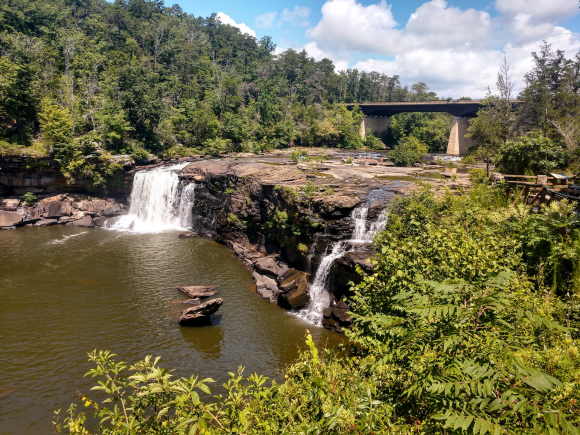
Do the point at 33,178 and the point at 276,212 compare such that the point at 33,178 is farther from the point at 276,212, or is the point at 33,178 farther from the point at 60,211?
the point at 276,212

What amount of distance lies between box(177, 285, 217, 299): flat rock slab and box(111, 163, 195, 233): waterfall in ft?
50.5

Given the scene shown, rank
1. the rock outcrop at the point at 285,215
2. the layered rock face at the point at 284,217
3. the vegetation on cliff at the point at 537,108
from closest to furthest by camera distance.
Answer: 1. the layered rock face at the point at 284,217
2. the rock outcrop at the point at 285,215
3. the vegetation on cliff at the point at 537,108

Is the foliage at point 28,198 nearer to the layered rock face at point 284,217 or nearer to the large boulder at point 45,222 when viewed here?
the large boulder at point 45,222

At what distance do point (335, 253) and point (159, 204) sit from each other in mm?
23408

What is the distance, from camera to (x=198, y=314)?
63.3 feet

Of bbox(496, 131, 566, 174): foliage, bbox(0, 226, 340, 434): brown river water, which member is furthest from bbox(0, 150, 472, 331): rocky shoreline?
bbox(496, 131, 566, 174): foliage

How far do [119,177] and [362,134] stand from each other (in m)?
61.3

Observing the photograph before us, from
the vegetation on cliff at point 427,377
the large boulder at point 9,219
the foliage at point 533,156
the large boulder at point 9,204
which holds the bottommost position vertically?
the large boulder at point 9,219

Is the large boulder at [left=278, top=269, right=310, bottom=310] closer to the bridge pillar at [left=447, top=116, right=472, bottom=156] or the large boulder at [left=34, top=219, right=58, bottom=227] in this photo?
the large boulder at [left=34, top=219, right=58, bottom=227]

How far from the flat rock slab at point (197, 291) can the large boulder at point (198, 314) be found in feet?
6.81

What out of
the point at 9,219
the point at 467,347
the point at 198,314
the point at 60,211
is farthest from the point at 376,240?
the point at 9,219

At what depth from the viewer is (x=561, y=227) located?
1254 cm

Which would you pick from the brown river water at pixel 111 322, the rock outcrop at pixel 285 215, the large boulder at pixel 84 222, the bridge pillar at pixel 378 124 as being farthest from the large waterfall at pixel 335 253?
the bridge pillar at pixel 378 124

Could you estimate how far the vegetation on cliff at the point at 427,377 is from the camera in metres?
4.14
